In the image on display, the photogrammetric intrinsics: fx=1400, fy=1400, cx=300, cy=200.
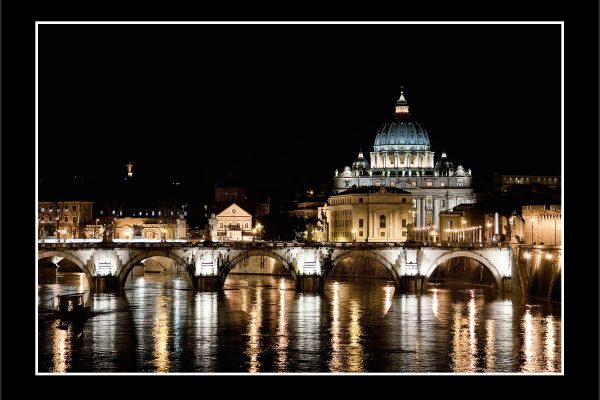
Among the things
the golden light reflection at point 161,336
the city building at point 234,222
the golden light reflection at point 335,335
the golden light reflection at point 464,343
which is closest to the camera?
the golden light reflection at point 335,335

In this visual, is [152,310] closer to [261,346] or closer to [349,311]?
[349,311]

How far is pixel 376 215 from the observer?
134 metres

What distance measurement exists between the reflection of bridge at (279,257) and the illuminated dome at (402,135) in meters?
95.9

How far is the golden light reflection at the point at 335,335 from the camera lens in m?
42.4

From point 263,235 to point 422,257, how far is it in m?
59.0

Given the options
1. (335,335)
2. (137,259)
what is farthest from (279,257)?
(335,335)

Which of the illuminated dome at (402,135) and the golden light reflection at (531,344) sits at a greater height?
the illuminated dome at (402,135)

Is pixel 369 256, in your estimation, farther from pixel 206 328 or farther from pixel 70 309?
pixel 70 309

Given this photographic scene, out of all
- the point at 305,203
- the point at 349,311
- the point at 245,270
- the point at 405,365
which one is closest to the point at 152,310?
the point at 349,311

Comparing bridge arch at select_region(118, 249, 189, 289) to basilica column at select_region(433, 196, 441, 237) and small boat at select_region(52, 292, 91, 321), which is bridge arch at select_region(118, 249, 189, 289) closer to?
small boat at select_region(52, 292, 91, 321)

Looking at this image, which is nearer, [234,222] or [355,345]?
[355,345]

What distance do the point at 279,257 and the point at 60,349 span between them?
30.8 meters

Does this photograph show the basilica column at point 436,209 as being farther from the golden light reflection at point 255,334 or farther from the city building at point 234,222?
the golden light reflection at point 255,334

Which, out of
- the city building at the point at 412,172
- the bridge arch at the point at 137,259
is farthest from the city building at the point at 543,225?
the city building at the point at 412,172
